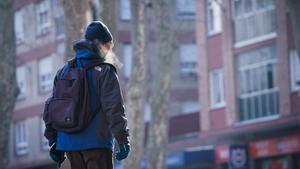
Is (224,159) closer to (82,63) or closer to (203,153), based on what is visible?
(203,153)

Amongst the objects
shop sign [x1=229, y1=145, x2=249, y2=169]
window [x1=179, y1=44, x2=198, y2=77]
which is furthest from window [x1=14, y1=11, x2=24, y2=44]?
shop sign [x1=229, y1=145, x2=249, y2=169]

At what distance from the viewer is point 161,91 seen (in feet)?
89.7

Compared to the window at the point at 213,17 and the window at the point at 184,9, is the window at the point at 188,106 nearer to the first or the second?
the window at the point at 184,9

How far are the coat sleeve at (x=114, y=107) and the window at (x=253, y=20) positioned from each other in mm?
25699

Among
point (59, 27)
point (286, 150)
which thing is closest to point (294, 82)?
point (286, 150)

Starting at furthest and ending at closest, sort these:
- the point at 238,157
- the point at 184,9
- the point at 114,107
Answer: the point at 184,9 → the point at 238,157 → the point at 114,107

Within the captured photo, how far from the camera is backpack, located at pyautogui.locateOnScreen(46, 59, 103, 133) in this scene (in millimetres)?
6305

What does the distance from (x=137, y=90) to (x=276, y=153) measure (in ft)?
24.0

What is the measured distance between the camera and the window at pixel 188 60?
4529 cm

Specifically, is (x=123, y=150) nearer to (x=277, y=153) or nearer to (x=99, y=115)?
(x=99, y=115)

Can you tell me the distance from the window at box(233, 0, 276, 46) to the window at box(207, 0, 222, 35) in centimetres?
153

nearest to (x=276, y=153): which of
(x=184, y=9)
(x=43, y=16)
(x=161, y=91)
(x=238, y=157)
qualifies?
(x=238, y=157)

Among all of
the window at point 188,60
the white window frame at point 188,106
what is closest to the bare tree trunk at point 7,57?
the white window frame at point 188,106

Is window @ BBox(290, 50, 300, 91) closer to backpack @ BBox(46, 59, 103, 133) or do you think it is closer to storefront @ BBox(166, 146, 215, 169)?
storefront @ BBox(166, 146, 215, 169)
